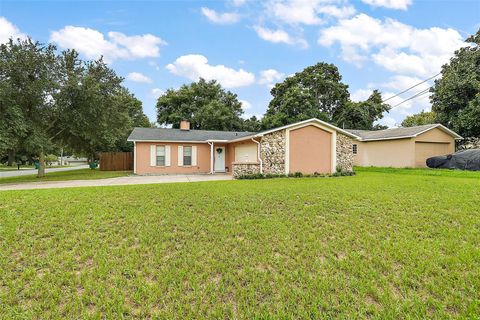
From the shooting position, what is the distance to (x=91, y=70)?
1634cm

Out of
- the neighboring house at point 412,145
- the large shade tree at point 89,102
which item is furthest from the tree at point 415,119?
the large shade tree at point 89,102

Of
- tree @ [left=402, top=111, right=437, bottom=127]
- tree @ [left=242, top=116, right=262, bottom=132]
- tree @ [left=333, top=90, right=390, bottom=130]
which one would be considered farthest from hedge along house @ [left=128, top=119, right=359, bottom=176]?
tree @ [left=402, top=111, right=437, bottom=127]

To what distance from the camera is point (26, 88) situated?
13.5m

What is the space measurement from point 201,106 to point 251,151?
20.0 meters

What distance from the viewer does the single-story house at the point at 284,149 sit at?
14414 millimetres

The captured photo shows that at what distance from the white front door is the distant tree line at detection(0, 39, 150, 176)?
6.71 meters

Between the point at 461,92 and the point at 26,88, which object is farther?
the point at 461,92

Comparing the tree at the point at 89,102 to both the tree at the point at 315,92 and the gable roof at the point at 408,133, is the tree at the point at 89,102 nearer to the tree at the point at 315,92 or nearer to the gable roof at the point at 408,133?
the tree at the point at 315,92

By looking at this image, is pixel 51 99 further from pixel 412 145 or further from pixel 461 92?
pixel 461 92

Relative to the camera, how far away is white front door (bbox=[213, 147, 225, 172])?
60.8 feet

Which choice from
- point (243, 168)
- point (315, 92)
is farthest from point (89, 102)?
point (315, 92)

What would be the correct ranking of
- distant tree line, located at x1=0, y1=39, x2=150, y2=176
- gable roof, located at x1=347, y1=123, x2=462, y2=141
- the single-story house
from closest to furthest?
distant tree line, located at x1=0, y1=39, x2=150, y2=176 < the single-story house < gable roof, located at x1=347, y1=123, x2=462, y2=141

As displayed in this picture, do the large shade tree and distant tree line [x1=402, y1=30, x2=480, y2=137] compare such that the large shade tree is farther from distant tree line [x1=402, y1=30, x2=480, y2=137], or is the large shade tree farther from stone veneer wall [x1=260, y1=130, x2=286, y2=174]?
distant tree line [x1=402, y1=30, x2=480, y2=137]

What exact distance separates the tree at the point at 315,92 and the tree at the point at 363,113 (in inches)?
41.1
